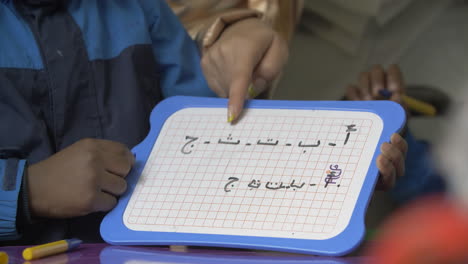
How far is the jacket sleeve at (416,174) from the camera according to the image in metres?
0.98

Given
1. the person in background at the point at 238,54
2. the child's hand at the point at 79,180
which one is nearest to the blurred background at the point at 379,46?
the person in background at the point at 238,54

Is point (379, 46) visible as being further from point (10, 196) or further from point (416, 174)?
point (10, 196)

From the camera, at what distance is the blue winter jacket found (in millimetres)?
708

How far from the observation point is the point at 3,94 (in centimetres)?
71

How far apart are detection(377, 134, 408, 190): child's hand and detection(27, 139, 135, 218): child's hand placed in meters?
0.26

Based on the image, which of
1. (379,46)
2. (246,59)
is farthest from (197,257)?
(379,46)

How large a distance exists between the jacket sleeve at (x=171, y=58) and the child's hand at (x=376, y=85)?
27cm

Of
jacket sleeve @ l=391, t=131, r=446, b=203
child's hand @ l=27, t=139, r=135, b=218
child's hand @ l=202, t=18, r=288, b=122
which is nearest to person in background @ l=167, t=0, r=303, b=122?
child's hand @ l=202, t=18, r=288, b=122

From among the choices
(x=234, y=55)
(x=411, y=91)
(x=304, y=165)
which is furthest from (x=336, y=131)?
(x=411, y=91)

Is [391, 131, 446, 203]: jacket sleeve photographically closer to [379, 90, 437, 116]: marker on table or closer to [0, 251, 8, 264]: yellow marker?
[379, 90, 437, 116]: marker on table

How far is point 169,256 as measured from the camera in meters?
0.53

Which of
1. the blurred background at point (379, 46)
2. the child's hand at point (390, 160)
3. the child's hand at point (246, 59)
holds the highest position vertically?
the child's hand at point (390, 160)

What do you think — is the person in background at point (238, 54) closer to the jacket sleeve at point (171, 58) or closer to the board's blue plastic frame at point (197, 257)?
the jacket sleeve at point (171, 58)

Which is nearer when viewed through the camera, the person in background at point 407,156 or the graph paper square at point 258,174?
the graph paper square at point 258,174
